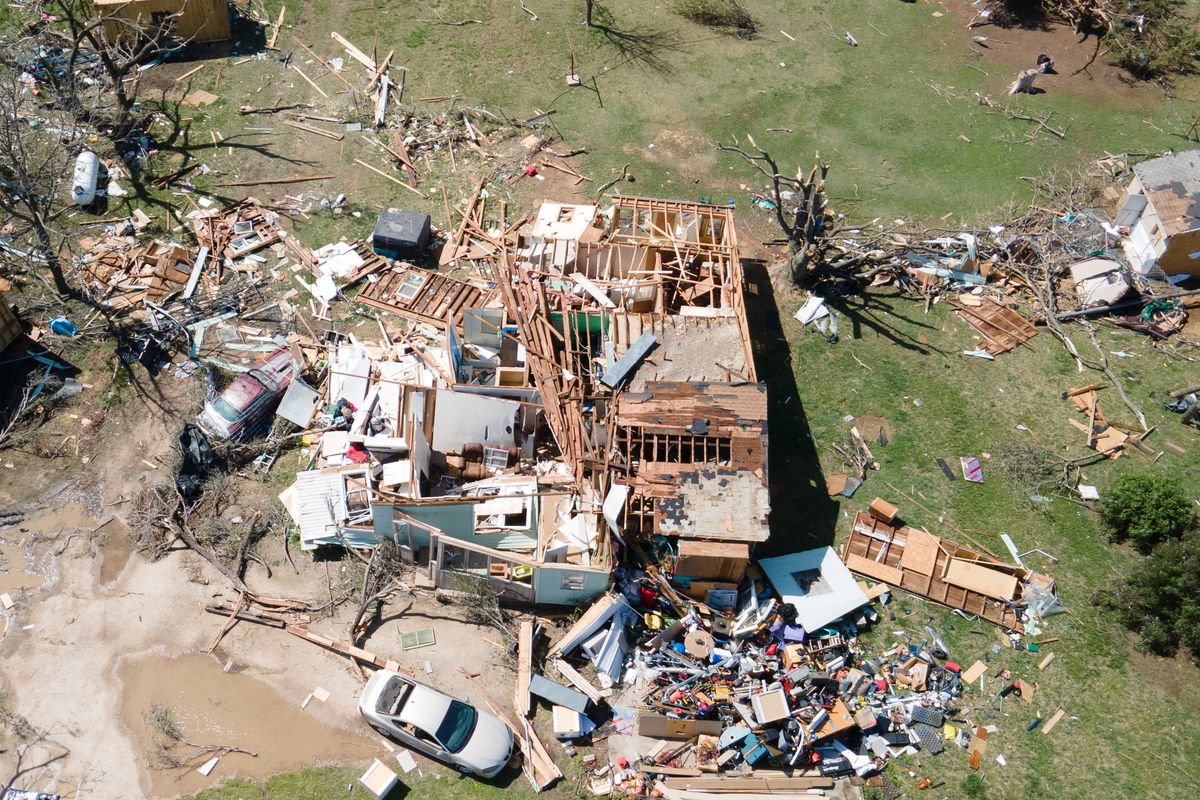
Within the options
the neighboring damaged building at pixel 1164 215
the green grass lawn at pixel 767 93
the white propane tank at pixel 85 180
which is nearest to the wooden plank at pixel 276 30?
the green grass lawn at pixel 767 93

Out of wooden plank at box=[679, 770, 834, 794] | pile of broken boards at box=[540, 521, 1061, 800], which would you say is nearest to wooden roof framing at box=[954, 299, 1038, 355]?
pile of broken boards at box=[540, 521, 1061, 800]

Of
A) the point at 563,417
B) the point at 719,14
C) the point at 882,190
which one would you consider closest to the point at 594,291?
the point at 563,417

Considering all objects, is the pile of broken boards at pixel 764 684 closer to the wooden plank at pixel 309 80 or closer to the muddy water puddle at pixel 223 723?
the muddy water puddle at pixel 223 723

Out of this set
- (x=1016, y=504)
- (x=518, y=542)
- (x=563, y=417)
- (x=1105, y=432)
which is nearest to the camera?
(x=518, y=542)

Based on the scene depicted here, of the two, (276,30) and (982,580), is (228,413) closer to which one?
(276,30)

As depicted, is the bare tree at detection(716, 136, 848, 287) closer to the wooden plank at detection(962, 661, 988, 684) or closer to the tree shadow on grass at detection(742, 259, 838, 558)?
the tree shadow on grass at detection(742, 259, 838, 558)

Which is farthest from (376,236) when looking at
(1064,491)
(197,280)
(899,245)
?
(1064,491)
